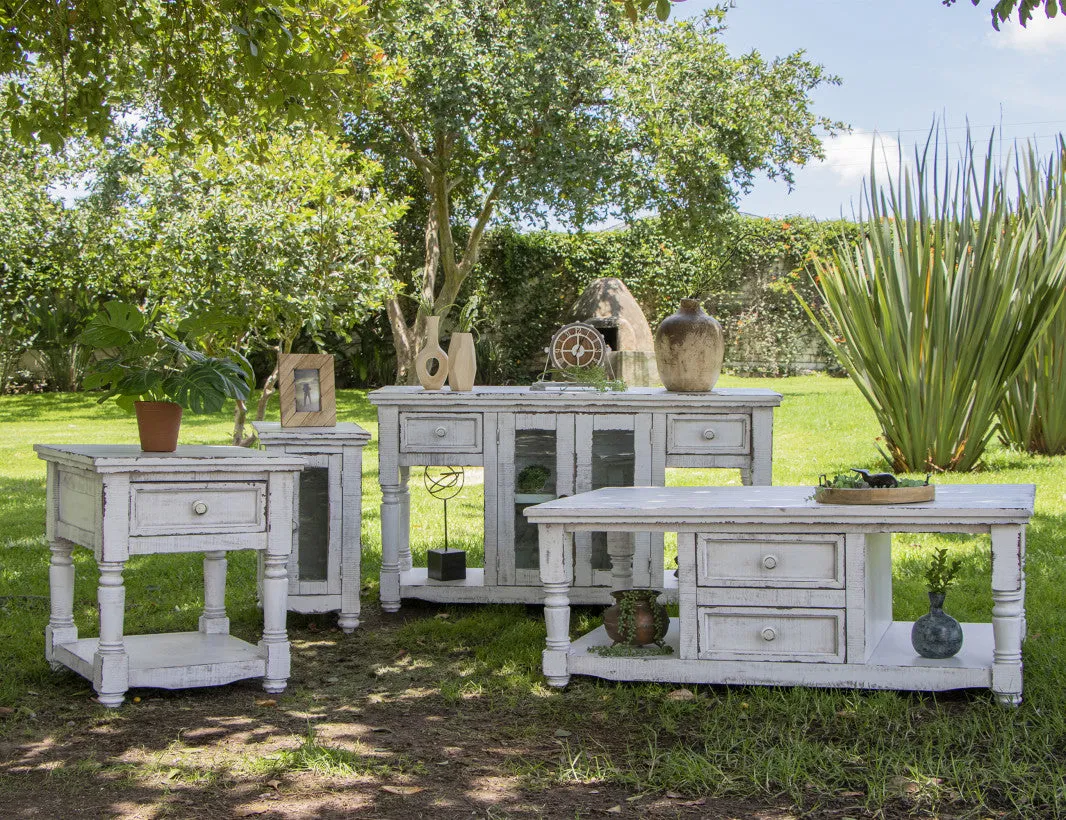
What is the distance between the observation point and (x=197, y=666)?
3631mm

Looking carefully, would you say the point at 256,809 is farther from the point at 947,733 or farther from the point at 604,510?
the point at 947,733

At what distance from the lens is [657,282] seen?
15953 mm

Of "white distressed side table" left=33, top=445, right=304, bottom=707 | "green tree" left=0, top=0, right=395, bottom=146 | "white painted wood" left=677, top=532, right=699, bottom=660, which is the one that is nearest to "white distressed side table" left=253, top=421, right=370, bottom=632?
"white distressed side table" left=33, top=445, right=304, bottom=707

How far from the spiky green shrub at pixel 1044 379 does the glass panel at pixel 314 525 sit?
5372 millimetres

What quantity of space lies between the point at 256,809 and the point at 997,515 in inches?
86.1

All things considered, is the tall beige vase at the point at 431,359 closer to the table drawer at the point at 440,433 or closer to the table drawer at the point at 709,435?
the table drawer at the point at 440,433

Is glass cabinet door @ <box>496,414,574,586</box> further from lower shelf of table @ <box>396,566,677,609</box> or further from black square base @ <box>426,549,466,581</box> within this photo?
black square base @ <box>426,549,466,581</box>

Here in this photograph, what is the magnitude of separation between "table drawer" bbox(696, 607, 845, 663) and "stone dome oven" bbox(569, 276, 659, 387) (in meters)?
9.38

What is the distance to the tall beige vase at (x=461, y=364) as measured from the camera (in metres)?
4.93

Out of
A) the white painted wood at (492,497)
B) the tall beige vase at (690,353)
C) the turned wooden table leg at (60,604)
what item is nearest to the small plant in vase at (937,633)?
the tall beige vase at (690,353)

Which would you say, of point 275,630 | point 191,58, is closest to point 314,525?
point 275,630

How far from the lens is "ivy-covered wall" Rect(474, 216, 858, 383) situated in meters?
15.9

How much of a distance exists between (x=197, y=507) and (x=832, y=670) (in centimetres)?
204

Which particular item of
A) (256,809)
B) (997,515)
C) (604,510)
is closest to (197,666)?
(256,809)
